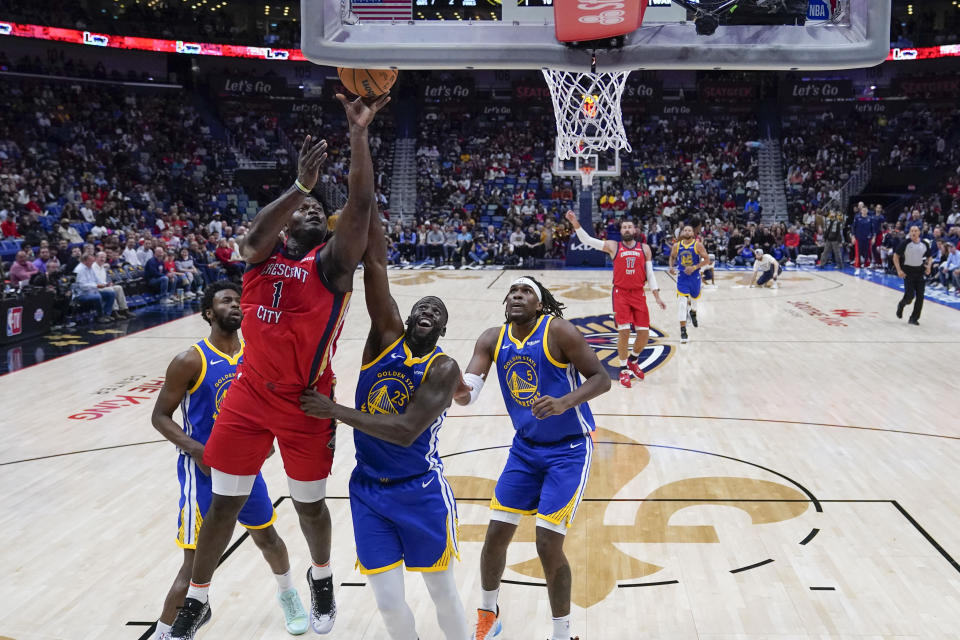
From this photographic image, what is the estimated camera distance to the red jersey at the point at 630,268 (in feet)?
32.0

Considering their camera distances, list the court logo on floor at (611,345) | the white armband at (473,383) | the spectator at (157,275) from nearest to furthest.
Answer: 1. the white armband at (473,383)
2. the court logo on floor at (611,345)
3. the spectator at (157,275)

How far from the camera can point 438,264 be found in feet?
79.9

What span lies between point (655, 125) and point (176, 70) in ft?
58.9

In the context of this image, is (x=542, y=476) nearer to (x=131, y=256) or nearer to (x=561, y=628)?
(x=561, y=628)

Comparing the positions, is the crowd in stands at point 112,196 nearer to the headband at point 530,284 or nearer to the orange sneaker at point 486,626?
the headband at point 530,284

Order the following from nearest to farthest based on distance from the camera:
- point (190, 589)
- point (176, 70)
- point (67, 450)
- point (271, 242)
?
1. point (271, 242)
2. point (190, 589)
3. point (67, 450)
4. point (176, 70)

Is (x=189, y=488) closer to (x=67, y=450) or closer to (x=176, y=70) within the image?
(x=67, y=450)

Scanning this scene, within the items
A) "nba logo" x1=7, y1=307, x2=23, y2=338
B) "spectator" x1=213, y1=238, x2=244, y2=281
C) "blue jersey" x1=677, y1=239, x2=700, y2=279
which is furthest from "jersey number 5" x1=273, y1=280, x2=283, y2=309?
"spectator" x1=213, y1=238, x2=244, y2=281

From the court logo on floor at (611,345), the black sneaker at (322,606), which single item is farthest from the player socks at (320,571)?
the court logo on floor at (611,345)

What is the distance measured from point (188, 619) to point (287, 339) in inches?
51.6

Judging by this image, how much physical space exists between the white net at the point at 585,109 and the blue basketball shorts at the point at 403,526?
7033mm

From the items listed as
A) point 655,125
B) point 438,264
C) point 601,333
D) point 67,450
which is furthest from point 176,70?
point 67,450

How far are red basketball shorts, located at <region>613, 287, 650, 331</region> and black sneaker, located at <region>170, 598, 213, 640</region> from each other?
6.91 meters

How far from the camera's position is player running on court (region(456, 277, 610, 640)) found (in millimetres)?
3990
